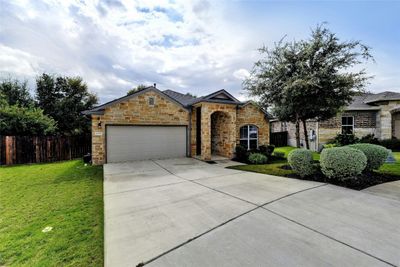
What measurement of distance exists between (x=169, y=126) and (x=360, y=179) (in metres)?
8.99

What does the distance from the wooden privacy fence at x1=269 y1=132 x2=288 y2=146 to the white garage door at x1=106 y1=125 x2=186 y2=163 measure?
458 inches

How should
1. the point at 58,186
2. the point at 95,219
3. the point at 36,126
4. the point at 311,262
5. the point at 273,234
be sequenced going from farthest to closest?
1. the point at 36,126
2. the point at 58,186
3. the point at 95,219
4. the point at 273,234
5. the point at 311,262

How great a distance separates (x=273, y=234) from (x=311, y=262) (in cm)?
66

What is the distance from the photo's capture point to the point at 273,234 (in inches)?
113

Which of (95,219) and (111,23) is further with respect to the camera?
(111,23)

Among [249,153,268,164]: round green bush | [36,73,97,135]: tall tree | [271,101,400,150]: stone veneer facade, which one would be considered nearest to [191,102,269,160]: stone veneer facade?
[249,153,268,164]: round green bush

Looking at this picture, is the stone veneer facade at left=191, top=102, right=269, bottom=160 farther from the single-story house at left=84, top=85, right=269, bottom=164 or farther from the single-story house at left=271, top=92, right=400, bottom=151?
the single-story house at left=271, top=92, right=400, bottom=151

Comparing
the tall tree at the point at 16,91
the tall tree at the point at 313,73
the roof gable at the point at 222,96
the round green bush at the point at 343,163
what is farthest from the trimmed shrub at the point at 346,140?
the tall tree at the point at 16,91

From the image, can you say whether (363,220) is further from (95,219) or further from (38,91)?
(38,91)

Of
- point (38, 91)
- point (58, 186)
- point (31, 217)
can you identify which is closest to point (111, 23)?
point (58, 186)

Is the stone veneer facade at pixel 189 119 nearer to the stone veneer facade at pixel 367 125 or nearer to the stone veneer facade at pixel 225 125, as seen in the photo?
the stone veneer facade at pixel 225 125

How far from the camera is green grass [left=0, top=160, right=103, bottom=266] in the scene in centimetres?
261

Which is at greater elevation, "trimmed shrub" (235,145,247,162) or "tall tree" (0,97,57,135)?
"tall tree" (0,97,57,135)

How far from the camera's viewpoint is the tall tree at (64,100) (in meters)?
18.8
